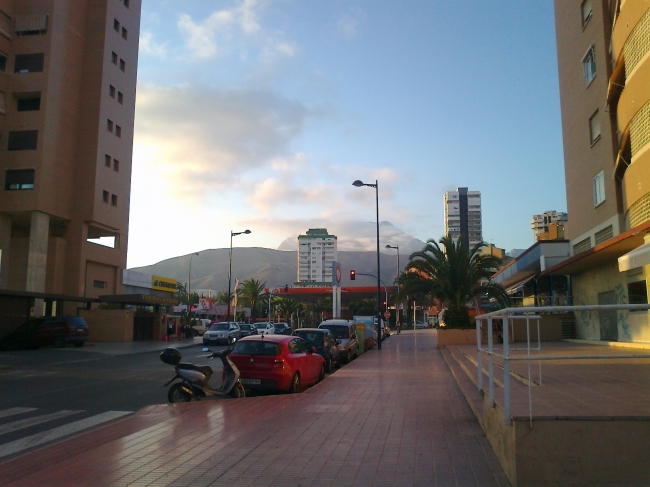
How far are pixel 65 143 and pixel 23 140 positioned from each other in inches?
113

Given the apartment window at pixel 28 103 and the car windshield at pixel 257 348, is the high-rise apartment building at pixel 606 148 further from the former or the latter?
the apartment window at pixel 28 103

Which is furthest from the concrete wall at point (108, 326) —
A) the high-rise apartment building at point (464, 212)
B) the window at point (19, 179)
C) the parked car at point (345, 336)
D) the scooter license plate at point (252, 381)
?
the high-rise apartment building at point (464, 212)

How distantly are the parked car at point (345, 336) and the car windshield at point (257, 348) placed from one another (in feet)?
29.4

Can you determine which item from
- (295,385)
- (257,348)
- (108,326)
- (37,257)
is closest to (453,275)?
(295,385)

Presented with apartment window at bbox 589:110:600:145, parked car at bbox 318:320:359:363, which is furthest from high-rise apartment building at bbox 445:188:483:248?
parked car at bbox 318:320:359:363

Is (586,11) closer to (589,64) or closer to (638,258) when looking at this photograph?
(589,64)

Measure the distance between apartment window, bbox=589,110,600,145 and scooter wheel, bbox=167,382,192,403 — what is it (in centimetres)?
1900

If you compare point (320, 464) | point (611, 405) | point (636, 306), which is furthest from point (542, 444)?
point (320, 464)

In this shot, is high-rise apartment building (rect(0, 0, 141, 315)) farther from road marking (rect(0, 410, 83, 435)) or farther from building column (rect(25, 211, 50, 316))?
road marking (rect(0, 410, 83, 435))

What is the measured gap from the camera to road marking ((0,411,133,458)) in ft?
24.9

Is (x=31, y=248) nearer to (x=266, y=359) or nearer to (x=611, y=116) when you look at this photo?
(x=266, y=359)

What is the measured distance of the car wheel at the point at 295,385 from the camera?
12648 millimetres

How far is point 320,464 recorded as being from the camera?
20.1ft

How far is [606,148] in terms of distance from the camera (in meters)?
20.9
